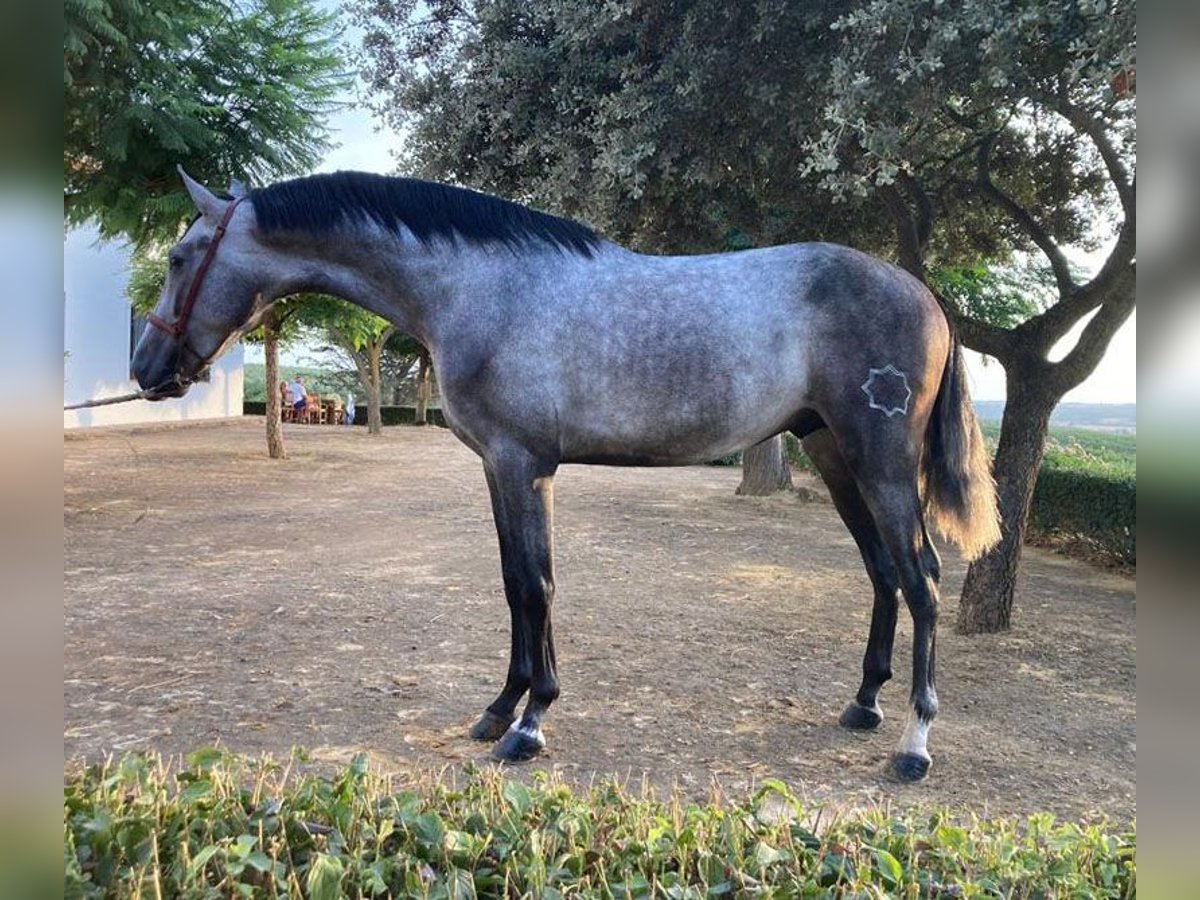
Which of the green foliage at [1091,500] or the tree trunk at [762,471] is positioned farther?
the tree trunk at [762,471]

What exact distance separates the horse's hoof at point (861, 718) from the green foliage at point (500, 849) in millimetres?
1898

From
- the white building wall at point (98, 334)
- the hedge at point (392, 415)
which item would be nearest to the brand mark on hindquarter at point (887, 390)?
the white building wall at point (98, 334)

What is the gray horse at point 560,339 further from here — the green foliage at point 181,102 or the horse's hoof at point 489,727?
the green foliage at point 181,102

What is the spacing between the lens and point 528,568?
365cm

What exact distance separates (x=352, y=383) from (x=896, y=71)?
151 feet

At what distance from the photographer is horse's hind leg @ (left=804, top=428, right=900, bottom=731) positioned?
13.8ft

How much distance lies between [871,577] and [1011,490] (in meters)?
2.52

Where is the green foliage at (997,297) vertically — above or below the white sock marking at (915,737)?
above

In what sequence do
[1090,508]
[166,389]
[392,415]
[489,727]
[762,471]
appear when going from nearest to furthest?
[166,389] → [489,727] → [1090,508] → [762,471] → [392,415]

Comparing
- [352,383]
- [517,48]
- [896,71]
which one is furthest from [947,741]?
[352,383]

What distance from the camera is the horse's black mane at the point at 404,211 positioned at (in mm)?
3662

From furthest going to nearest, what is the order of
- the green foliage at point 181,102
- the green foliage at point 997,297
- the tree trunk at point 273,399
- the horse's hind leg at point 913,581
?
1. the tree trunk at point 273,399
2. the green foliage at point 997,297
3. the green foliage at point 181,102
4. the horse's hind leg at point 913,581

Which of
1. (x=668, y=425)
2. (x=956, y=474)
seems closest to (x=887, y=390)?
(x=956, y=474)

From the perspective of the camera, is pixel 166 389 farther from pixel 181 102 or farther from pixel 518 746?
pixel 181 102
